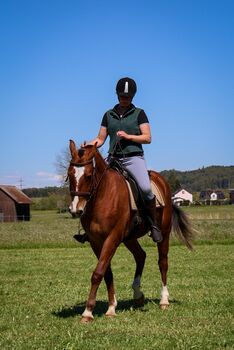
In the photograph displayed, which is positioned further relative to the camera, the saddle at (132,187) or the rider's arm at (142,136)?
the saddle at (132,187)

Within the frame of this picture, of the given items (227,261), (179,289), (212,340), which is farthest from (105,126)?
(227,261)

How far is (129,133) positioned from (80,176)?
158 cm

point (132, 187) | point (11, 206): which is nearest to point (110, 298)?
point (132, 187)

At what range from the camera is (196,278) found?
44.1 feet

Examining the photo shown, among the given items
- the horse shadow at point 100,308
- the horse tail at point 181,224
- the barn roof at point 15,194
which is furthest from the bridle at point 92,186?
the barn roof at point 15,194

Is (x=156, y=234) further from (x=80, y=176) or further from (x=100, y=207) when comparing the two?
(x=80, y=176)

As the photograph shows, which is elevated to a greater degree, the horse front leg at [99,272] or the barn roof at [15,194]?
the barn roof at [15,194]

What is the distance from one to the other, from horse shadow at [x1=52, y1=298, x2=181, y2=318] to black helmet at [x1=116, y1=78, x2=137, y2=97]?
3.58 m

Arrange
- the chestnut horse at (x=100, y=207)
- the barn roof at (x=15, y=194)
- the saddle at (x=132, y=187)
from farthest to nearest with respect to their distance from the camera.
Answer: the barn roof at (x=15, y=194)
the saddle at (x=132, y=187)
the chestnut horse at (x=100, y=207)

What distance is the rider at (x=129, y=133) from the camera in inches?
325

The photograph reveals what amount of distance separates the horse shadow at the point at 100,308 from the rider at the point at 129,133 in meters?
1.27

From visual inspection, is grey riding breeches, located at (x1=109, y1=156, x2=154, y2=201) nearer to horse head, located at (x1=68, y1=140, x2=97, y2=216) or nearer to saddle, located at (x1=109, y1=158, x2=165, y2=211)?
saddle, located at (x1=109, y1=158, x2=165, y2=211)

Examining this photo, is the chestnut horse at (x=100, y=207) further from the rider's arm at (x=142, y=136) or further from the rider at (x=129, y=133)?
the rider's arm at (x=142, y=136)

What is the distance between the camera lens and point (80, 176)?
7.11 metres
